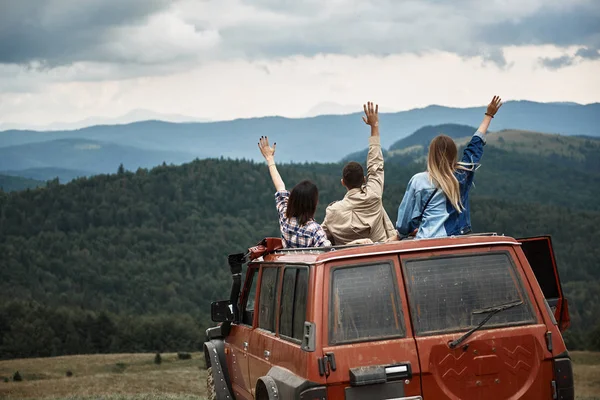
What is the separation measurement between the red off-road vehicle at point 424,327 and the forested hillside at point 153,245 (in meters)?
60.0

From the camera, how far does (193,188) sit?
148 metres

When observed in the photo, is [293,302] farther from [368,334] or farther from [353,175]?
[353,175]

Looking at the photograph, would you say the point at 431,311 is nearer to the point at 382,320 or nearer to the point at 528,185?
the point at 382,320

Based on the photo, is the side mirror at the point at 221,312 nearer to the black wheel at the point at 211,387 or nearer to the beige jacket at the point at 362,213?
the black wheel at the point at 211,387

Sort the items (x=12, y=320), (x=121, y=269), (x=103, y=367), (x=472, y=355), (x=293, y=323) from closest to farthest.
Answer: (x=472, y=355), (x=293, y=323), (x=103, y=367), (x=12, y=320), (x=121, y=269)

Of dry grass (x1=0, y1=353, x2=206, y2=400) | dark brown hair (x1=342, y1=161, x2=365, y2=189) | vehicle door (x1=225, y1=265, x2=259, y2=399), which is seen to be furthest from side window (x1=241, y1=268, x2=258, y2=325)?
dry grass (x1=0, y1=353, x2=206, y2=400)

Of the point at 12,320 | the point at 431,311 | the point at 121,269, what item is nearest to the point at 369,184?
the point at 431,311

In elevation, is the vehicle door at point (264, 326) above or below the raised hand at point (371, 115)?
below

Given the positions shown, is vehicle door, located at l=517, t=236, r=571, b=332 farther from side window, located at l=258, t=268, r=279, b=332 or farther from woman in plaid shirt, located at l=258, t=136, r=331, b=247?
side window, located at l=258, t=268, r=279, b=332

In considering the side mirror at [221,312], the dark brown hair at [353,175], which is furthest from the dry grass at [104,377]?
the dark brown hair at [353,175]

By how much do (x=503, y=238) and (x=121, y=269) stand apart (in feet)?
358

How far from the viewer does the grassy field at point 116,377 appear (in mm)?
28625

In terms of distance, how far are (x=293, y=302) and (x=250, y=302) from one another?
2.05 meters

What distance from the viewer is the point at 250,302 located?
8453 millimetres
